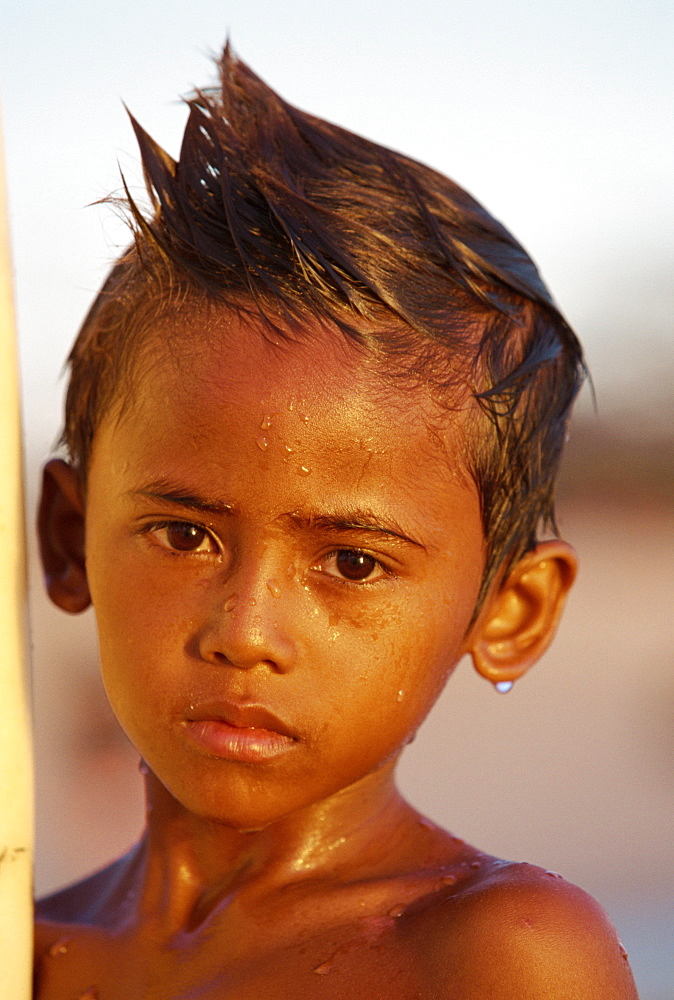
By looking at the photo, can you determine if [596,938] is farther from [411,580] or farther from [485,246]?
[485,246]

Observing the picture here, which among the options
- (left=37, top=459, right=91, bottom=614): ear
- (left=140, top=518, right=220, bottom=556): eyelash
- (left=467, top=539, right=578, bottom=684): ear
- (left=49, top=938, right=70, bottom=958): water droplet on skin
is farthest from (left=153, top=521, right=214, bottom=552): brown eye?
(left=49, top=938, right=70, bottom=958): water droplet on skin

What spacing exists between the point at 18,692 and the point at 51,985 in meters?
0.51

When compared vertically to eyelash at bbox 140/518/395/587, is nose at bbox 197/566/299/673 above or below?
below

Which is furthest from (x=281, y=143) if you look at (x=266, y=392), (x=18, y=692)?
(x=18, y=692)

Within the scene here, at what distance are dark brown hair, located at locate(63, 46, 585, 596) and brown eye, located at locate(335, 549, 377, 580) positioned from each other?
20cm

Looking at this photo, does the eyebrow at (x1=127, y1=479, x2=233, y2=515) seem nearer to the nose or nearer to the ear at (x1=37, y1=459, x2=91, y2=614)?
the nose

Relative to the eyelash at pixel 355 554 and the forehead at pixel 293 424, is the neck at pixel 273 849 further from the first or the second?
the forehead at pixel 293 424

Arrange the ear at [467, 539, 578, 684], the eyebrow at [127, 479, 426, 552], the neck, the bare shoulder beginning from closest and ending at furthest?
the bare shoulder < the eyebrow at [127, 479, 426, 552] < the neck < the ear at [467, 539, 578, 684]

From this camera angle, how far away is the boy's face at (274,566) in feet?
4.71

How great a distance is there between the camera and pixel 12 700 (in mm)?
1498

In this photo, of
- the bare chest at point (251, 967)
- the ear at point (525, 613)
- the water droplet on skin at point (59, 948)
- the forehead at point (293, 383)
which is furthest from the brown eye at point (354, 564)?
the water droplet on skin at point (59, 948)

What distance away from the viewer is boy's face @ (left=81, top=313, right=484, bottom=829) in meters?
1.44

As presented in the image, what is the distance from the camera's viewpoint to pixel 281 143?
1672 millimetres

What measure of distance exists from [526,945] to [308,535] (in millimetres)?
563
